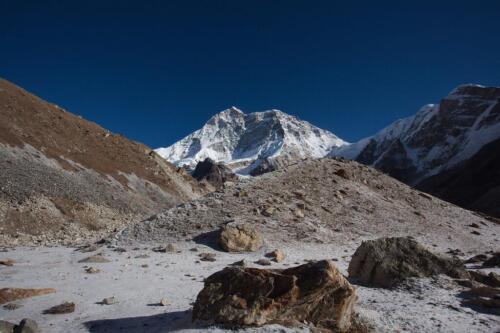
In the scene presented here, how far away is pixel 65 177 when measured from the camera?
1791 inches

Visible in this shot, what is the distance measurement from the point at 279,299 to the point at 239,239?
12953mm

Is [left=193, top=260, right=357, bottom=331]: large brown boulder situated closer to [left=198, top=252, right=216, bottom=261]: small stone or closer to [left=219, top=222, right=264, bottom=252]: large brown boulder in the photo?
[left=198, top=252, right=216, bottom=261]: small stone

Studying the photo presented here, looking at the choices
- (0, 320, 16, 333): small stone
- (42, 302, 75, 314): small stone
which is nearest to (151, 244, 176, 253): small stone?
(42, 302, 75, 314): small stone

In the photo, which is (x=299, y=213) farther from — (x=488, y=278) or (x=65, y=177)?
(x=65, y=177)

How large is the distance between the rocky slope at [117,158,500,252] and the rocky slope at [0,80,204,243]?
11.8 metres

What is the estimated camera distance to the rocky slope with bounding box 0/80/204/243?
112 feet

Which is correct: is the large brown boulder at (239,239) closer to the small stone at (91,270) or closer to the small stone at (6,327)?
the small stone at (91,270)

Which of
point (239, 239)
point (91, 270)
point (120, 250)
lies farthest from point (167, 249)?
point (91, 270)

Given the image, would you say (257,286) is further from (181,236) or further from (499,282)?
(181,236)

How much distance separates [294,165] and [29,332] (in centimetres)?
3106

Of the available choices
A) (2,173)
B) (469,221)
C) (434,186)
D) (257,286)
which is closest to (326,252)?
(257,286)

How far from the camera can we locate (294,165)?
3862cm

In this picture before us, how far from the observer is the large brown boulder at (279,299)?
32.9ft

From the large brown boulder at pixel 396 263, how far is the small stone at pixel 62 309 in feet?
35.7
